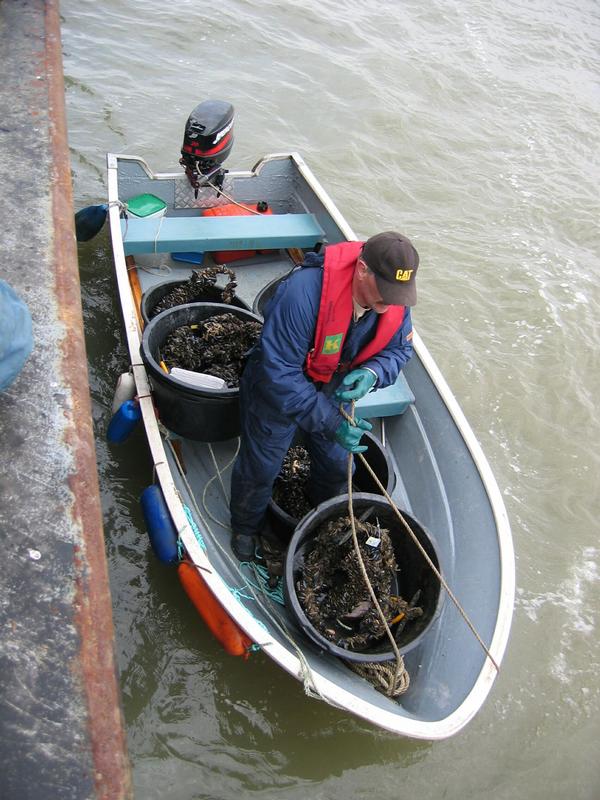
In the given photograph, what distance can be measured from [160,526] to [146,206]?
10.9ft

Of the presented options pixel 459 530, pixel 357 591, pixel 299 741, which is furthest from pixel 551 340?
pixel 299 741

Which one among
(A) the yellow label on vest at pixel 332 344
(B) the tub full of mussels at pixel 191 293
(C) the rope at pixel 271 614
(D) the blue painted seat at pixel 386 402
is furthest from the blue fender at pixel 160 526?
(B) the tub full of mussels at pixel 191 293

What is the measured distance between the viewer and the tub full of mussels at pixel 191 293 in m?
4.50

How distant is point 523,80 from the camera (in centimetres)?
1091

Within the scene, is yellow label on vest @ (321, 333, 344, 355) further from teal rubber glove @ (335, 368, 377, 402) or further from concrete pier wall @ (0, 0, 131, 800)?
concrete pier wall @ (0, 0, 131, 800)

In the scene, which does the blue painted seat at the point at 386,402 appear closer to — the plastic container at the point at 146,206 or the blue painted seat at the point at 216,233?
the blue painted seat at the point at 216,233

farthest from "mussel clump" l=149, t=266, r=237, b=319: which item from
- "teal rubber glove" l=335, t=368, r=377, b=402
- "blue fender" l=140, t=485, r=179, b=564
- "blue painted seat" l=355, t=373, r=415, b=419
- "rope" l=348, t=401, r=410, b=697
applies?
"rope" l=348, t=401, r=410, b=697

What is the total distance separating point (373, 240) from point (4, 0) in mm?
5397

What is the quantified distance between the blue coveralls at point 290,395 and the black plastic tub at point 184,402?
1.02 feet

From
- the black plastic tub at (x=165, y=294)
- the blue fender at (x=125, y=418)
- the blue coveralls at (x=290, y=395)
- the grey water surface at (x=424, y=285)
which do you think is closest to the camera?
the blue coveralls at (x=290, y=395)

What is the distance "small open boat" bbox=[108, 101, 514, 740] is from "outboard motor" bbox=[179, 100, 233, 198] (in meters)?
0.02

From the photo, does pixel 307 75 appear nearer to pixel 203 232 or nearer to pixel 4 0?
pixel 4 0

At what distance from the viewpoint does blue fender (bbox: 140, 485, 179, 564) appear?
128 inches

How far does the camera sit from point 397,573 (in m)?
3.57
